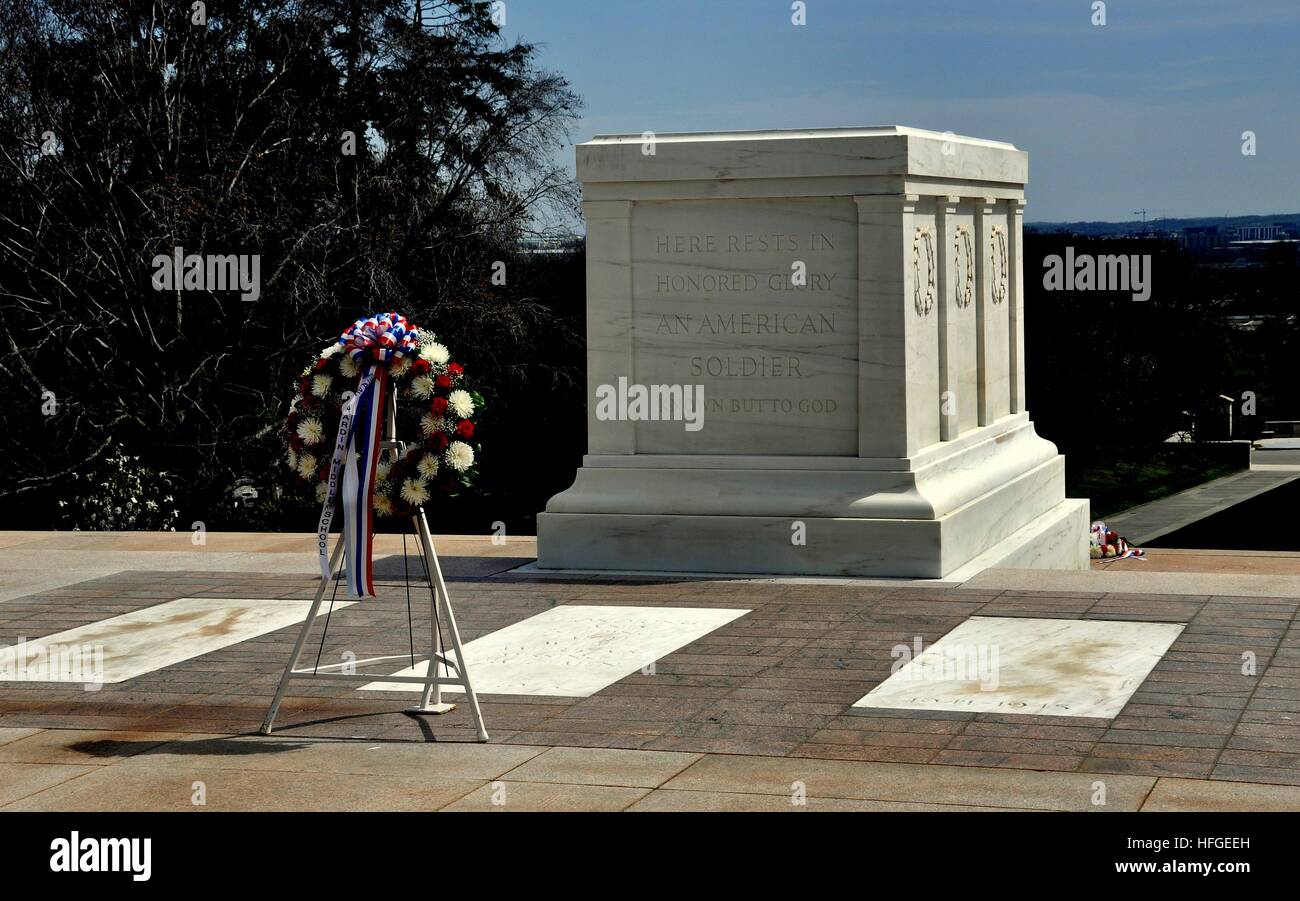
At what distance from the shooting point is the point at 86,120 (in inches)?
934

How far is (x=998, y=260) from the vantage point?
44.0 feet

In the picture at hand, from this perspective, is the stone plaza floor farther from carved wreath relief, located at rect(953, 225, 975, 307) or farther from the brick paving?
carved wreath relief, located at rect(953, 225, 975, 307)

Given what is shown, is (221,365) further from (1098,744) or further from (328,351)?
(1098,744)

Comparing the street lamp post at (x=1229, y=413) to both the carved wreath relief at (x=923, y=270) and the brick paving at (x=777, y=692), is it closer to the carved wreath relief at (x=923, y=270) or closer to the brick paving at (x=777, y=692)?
the carved wreath relief at (x=923, y=270)

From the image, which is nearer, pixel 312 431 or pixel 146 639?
pixel 312 431

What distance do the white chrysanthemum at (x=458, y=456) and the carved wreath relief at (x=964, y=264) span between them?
571cm

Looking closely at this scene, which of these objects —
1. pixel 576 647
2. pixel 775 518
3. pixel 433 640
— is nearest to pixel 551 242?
pixel 775 518

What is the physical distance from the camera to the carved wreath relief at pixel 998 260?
13.2 metres

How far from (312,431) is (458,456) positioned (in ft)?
2.07

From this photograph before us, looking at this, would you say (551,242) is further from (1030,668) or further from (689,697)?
(689,697)

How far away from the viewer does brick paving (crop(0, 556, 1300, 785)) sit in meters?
6.72

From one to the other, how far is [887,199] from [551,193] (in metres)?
18.0

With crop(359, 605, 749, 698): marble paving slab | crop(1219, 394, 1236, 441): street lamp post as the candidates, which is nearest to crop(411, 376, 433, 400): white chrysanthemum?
crop(359, 605, 749, 698): marble paving slab

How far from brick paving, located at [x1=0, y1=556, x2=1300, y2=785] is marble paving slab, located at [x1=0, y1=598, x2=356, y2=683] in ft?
0.59
